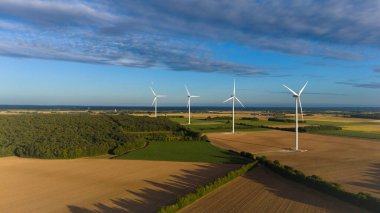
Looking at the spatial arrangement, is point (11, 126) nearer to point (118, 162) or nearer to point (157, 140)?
point (157, 140)

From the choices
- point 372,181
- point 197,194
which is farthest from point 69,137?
point 372,181

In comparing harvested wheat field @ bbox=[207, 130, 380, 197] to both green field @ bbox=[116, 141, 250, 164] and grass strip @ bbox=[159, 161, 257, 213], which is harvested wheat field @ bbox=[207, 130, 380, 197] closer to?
green field @ bbox=[116, 141, 250, 164]

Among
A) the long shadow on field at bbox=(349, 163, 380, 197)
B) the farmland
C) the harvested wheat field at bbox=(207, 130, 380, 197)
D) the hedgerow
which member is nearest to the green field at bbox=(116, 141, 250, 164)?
→ the farmland

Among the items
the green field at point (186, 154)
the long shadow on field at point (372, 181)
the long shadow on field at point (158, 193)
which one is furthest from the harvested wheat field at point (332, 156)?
the long shadow on field at point (158, 193)

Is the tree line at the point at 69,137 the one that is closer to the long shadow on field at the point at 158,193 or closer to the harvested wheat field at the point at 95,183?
the harvested wheat field at the point at 95,183

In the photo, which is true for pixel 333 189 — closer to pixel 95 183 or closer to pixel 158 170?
pixel 158 170

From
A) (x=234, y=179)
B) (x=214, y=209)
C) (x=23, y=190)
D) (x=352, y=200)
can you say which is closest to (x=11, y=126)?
(x=23, y=190)

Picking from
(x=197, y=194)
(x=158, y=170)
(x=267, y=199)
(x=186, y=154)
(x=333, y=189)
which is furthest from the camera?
(x=186, y=154)

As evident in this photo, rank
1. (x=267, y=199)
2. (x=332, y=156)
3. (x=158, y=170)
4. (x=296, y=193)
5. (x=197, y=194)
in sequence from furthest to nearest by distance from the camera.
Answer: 1. (x=332, y=156)
2. (x=158, y=170)
3. (x=296, y=193)
4. (x=267, y=199)
5. (x=197, y=194)
